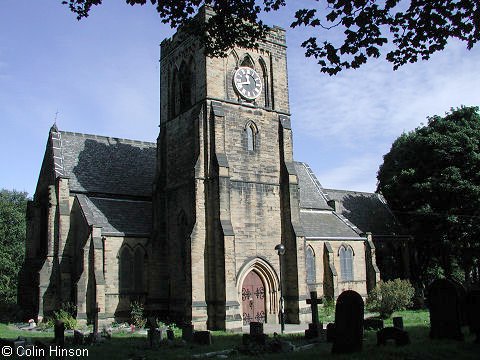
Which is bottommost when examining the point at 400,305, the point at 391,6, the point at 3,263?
the point at 400,305

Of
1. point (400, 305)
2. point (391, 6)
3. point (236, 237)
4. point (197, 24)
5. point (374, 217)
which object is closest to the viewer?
point (391, 6)

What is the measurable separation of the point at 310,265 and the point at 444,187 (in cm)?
1144

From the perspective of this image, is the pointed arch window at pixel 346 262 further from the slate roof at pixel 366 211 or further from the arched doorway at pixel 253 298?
the arched doorway at pixel 253 298

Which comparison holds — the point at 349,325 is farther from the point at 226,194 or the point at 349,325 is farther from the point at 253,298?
the point at 253,298

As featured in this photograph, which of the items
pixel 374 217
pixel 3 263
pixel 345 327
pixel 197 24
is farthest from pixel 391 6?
pixel 3 263

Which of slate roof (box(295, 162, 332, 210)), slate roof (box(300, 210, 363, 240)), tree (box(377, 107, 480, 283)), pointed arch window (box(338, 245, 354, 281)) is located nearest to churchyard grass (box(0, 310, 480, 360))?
slate roof (box(300, 210, 363, 240))

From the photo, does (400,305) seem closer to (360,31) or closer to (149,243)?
(149,243)

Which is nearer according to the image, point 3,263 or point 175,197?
point 175,197

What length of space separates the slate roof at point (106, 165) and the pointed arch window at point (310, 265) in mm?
12125

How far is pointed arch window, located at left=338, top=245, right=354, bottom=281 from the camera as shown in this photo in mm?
38875

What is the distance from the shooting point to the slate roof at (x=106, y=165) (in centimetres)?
3444

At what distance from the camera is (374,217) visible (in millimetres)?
45625

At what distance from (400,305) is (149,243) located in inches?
622

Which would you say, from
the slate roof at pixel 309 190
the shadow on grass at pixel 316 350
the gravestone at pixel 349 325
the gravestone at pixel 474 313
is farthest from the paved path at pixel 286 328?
the slate roof at pixel 309 190
